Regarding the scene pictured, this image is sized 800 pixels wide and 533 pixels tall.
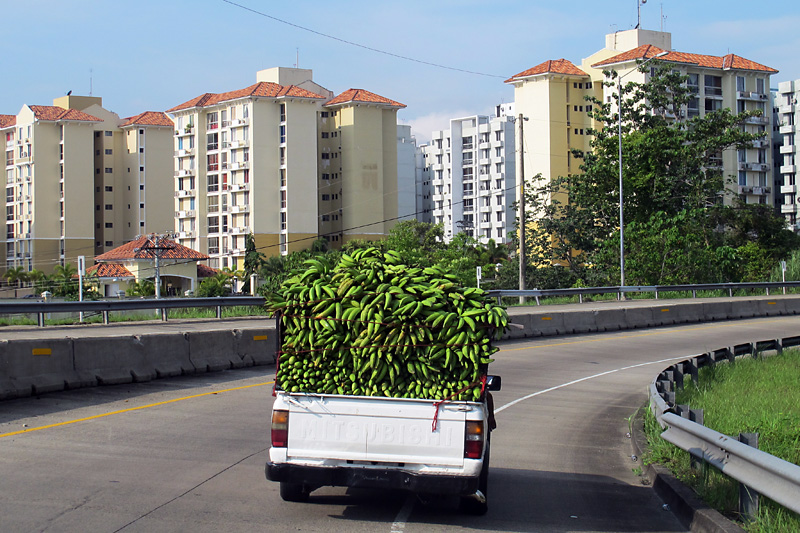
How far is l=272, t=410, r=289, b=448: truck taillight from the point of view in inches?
283

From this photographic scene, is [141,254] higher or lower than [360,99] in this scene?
lower

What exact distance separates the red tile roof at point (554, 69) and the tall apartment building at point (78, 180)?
51862 millimetres

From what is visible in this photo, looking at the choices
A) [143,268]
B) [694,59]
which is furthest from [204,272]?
[694,59]

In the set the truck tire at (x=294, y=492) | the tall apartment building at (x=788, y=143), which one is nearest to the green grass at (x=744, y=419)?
the truck tire at (x=294, y=492)

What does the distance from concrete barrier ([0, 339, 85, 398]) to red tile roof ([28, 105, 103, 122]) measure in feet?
356

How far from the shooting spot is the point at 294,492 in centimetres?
775

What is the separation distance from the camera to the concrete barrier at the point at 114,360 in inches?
576

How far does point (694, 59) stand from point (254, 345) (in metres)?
94.3

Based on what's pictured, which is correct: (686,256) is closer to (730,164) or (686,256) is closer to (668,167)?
(668,167)

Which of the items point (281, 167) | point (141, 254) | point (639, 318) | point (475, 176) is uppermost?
point (475, 176)

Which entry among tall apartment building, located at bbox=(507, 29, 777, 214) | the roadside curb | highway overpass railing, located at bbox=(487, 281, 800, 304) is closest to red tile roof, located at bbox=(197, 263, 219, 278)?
tall apartment building, located at bbox=(507, 29, 777, 214)

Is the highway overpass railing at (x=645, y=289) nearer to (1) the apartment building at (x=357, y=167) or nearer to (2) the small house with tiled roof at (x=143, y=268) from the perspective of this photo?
(2) the small house with tiled roof at (x=143, y=268)

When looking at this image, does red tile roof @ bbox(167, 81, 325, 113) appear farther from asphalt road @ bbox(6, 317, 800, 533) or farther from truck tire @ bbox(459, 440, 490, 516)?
truck tire @ bbox(459, 440, 490, 516)

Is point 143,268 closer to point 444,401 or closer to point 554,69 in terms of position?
point 554,69
